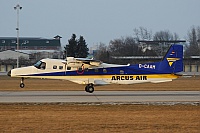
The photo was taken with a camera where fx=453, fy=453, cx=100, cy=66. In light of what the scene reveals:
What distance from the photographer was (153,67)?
35062 mm

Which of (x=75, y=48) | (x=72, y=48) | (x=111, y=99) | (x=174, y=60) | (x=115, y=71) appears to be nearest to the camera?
(x=111, y=99)

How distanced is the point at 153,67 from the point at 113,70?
3.11m

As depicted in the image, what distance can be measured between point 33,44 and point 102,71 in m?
139

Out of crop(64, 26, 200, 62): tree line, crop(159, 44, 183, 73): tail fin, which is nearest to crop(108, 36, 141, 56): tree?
crop(64, 26, 200, 62): tree line

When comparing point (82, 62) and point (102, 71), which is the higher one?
point (82, 62)

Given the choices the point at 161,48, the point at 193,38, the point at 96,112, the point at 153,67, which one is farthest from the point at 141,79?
the point at 193,38

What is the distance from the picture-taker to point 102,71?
35.2 meters

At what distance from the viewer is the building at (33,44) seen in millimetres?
169000

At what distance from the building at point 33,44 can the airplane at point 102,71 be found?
13184cm

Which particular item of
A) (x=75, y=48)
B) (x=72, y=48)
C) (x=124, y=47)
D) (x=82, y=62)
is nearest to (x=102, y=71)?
(x=82, y=62)

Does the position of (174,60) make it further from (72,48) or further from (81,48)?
(81,48)

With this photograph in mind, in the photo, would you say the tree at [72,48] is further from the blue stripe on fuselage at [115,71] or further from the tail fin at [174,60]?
the tail fin at [174,60]

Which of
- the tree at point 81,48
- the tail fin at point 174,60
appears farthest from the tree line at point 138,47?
the tail fin at point 174,60

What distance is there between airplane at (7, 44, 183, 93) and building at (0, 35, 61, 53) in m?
132
